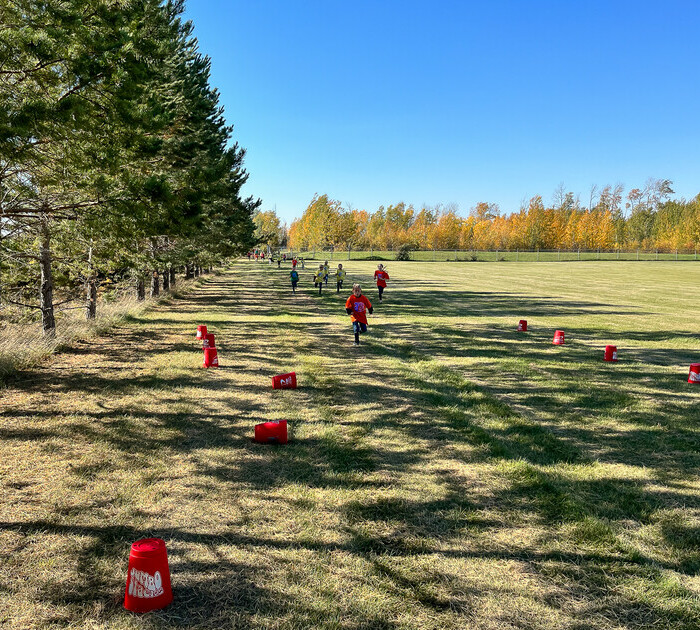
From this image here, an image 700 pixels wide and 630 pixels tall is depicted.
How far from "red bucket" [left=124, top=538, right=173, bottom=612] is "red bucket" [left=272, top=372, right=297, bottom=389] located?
5136 millimetres

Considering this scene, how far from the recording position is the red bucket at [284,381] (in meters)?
8.32

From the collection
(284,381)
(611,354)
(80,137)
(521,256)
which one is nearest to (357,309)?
(284,381)

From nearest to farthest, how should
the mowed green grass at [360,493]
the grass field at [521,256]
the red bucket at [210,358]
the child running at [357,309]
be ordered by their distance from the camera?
the mowed green grass at [360,493], the red bucket at [210,358], the child running at [357,309], the grass field at [521,256]

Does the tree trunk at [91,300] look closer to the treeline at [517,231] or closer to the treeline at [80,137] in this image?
the treeline at [80,137]

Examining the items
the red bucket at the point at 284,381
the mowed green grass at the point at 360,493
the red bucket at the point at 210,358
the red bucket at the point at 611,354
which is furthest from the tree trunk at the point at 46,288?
the red bucket at the point at 611,354

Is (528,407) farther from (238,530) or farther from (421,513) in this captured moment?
(238,530)

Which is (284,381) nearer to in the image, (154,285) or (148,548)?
(148,548)

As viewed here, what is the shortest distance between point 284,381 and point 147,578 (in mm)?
5282

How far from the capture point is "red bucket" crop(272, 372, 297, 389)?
832 centimetres

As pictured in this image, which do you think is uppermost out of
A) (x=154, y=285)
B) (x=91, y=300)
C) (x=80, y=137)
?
(x=80, y=137)

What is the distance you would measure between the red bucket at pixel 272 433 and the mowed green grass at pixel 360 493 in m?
0.12

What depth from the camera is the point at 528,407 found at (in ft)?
24.3

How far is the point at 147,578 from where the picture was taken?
3119 mm

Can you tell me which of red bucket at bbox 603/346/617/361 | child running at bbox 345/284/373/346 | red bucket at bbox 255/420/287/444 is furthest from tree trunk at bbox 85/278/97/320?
red bucket at bbox 603/346/617/361
